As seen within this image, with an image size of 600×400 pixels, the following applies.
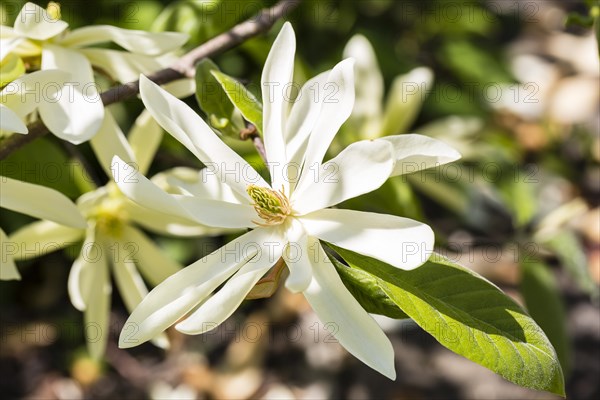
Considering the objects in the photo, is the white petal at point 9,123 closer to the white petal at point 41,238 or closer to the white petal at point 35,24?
the white petal at point 35,24

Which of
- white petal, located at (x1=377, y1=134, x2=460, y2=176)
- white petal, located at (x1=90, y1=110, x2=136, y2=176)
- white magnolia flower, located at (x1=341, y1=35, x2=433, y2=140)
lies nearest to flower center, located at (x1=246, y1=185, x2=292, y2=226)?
white petal, located at (x1=377, y1=134, x2=460, y2=176)

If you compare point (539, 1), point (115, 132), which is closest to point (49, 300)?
point (115, 132)

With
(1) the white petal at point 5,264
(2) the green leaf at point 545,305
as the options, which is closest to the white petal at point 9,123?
(1) the white petal at point 5,264

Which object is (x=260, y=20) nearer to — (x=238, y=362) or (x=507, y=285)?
(x=238, y=362)

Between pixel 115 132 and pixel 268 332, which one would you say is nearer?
pixel 115 132

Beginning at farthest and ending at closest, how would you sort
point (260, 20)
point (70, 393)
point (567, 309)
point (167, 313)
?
point (567, 309) < point (70, 393) < point (260, 20) < point (167, 313)

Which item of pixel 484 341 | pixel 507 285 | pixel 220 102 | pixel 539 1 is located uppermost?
pixel 220 102

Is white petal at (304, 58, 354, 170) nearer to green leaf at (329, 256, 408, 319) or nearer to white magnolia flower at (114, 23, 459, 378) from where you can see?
white magnolia flower at (114, 23, 459, 378)

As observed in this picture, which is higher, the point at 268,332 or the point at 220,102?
the point at 220,102
